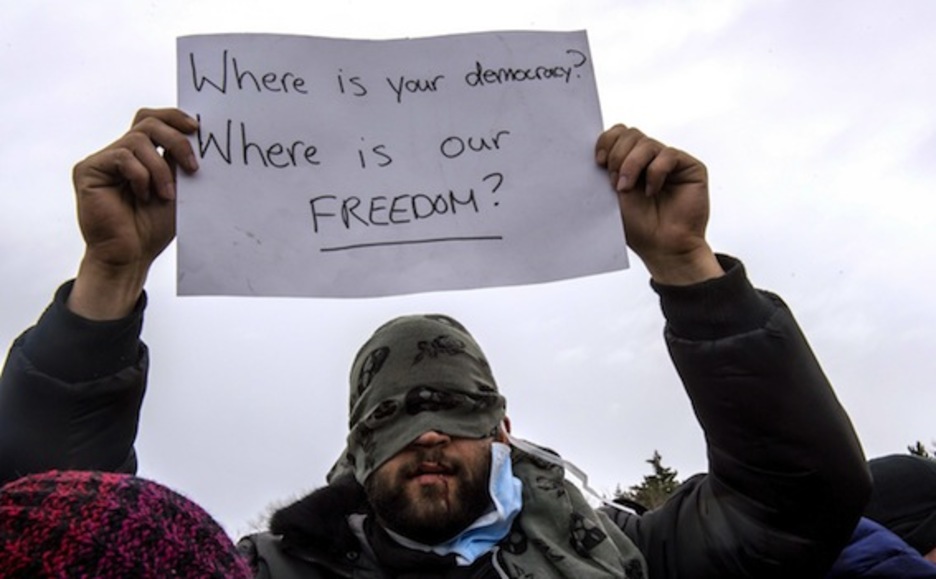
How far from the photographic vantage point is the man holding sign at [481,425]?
2.17 metres

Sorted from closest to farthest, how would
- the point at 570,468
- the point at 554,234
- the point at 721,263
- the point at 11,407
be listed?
the point at 11,407 < the point at 554,234 < the point at 721,263 < the point at 570,468

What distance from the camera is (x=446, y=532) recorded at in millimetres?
2572

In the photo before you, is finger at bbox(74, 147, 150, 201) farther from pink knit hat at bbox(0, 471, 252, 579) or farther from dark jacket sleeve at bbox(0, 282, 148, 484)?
pink knit hat at bbox(0, 471, 252, 579)

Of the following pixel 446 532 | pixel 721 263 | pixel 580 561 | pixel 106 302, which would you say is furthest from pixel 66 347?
pixel 721 263

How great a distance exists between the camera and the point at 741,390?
231 cm

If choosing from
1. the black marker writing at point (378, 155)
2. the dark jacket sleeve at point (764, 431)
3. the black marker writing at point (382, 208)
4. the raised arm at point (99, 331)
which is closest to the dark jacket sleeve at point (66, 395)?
the raised arm at point (99, 331)

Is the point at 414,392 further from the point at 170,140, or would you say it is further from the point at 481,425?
the point at 170,140

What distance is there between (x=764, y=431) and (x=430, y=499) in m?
0.84

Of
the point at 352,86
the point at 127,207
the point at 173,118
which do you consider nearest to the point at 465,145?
the point at 352,86

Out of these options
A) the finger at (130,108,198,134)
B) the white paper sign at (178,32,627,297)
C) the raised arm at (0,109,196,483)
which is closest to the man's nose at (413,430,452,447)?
the white paper sign at (178,32,627,297)

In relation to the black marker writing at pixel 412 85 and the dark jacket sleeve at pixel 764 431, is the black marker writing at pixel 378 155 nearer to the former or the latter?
the black marker writing at pixel 412 85

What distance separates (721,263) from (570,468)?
710mm

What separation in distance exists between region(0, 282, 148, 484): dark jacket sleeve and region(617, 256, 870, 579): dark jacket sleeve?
4.13ft

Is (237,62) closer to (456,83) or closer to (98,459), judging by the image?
(456,83)
